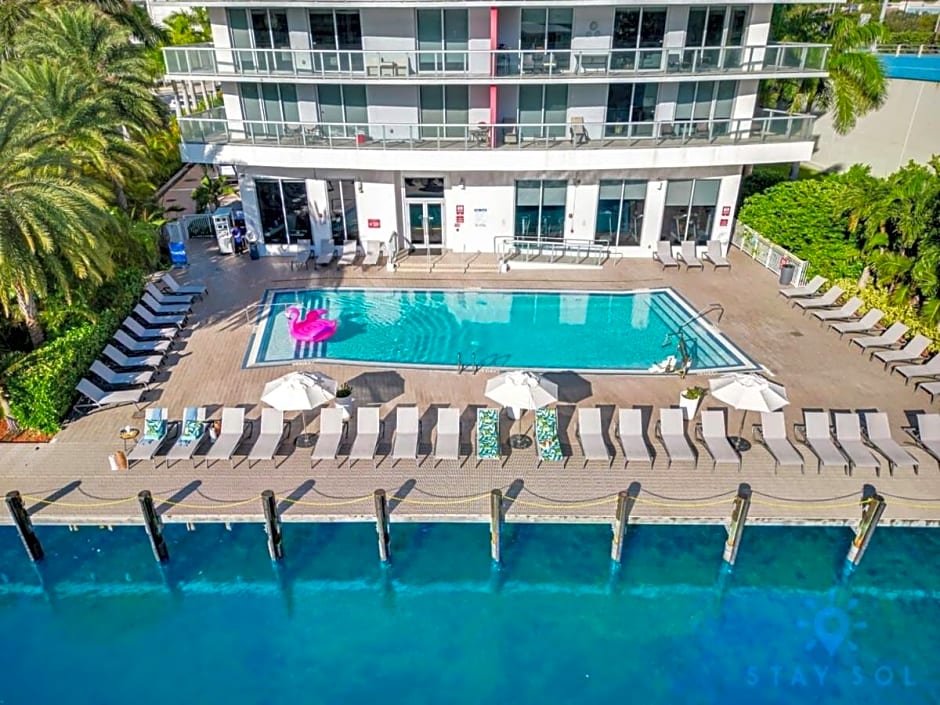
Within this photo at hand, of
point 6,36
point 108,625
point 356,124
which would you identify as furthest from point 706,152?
point 6,36

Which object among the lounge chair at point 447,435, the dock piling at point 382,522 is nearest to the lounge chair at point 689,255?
the lounge chair at point 447,435

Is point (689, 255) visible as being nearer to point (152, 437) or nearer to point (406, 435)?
point (406, 435)

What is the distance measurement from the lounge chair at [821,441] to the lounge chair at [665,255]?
1215 cm

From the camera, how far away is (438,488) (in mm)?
14844

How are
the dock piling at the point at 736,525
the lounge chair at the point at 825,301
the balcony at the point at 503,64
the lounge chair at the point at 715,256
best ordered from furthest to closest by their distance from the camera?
1. the lounge chair at the point at 715,256
2. the balcony at the point at 503,64
3. the lounge chair at the point at 825,301
4. the dock piling at the point at 736,525

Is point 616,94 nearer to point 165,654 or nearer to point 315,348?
point 315,348

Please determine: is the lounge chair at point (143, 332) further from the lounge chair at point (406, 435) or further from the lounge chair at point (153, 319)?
the lounge chair at point (406, 435)

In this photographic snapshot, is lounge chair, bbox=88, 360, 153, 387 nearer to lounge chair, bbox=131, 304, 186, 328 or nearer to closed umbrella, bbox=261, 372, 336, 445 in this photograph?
lounge chair, bbox=131, 304, 186, 328

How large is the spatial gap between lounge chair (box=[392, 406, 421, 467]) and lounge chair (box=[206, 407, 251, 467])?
369 cm

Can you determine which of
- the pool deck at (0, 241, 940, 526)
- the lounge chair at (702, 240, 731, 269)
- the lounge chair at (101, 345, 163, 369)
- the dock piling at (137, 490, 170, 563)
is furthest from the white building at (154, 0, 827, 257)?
the dock piling at (137, 490, 170, 563)

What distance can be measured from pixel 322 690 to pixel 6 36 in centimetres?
4090

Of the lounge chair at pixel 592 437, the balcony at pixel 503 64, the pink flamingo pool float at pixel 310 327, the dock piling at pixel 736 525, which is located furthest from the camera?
the balcony at pixel 503 64

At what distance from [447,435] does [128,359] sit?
10101 millimetres

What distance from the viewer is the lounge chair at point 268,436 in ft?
50.5
